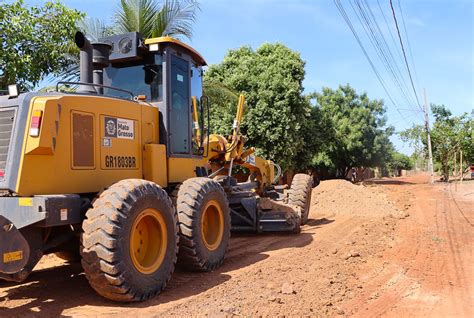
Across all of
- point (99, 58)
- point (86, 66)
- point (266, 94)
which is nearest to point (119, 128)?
point (86, 66)

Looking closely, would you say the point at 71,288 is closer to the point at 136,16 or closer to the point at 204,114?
the point at 204,114

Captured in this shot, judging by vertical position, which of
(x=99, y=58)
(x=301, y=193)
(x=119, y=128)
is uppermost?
(x=99, y=58)

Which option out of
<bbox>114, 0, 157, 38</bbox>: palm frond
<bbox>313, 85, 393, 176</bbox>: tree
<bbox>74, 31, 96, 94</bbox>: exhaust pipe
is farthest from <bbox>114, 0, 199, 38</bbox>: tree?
<bbox>313, 85, 393, 176</bbox>: tree

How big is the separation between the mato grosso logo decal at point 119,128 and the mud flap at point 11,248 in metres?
1.63

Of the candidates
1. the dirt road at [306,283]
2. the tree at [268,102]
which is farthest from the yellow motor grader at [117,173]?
the tree at [268,102]

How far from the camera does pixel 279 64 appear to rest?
77.7 feet

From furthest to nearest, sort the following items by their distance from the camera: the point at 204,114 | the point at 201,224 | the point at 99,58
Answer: the point at 204,114
the point at 99,58
the point at 201,224

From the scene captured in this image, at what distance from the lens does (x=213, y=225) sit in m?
6.96

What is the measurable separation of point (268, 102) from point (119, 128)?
1685cm

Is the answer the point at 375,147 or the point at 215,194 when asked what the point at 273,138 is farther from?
the point at 375,147

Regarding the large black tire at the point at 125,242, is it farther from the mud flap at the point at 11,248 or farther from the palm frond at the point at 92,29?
the palm frond at the point at 92,29

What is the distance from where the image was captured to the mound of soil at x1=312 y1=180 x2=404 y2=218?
14.1 metres

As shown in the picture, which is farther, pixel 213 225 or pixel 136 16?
pixel 136 16

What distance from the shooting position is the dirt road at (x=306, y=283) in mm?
4949
